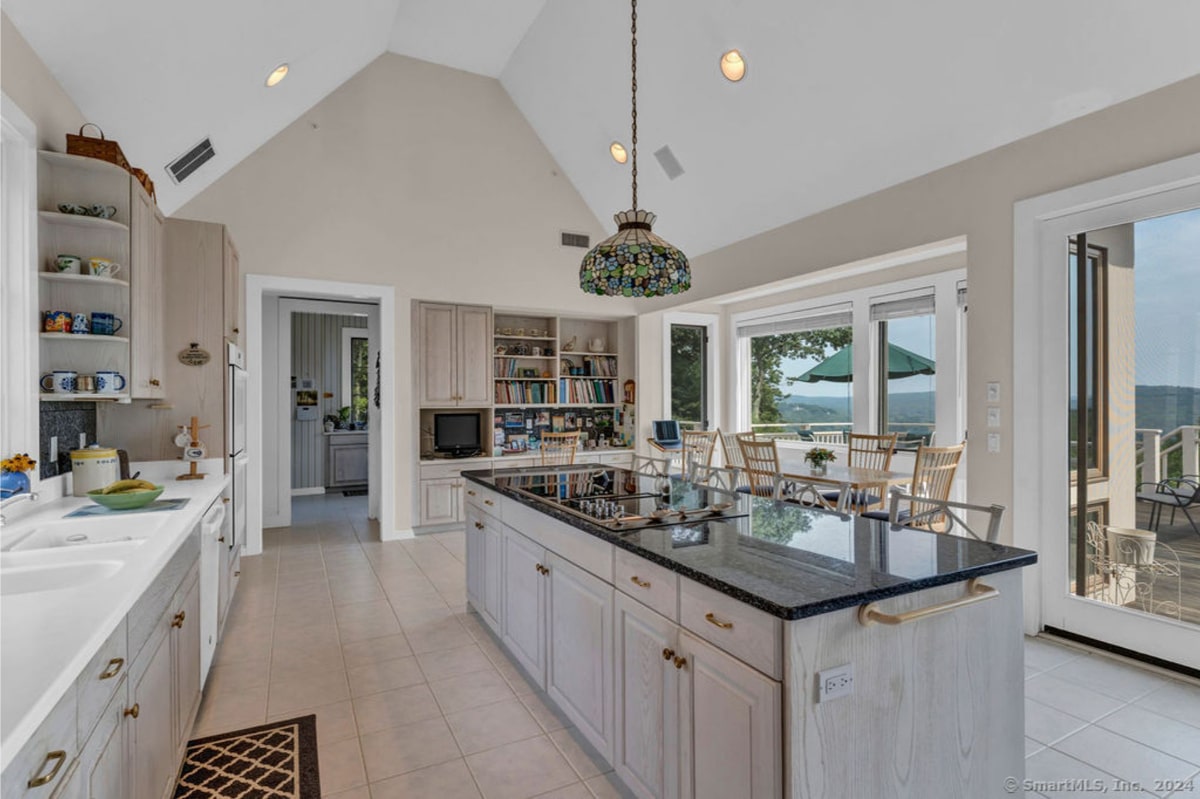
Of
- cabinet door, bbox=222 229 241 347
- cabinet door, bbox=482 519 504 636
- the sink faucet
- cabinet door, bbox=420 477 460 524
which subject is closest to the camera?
the sink faucet

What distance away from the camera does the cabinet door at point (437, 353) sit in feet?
20.0

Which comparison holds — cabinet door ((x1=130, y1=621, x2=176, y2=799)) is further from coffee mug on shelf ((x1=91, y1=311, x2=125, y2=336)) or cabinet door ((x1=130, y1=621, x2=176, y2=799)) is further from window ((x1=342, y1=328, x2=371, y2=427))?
window ((x1=342, y1=328, x2=371, y2=427))

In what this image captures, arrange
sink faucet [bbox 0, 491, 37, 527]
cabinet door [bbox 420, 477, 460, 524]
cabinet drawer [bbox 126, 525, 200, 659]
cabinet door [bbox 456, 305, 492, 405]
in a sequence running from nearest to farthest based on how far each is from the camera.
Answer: cabinet drawer [bbox 126, 525, 200, 659]
sink faucet [bbox 0, 491, 37, 527]
cabinet door [bbox 420, 477, 460, 524]
cabinet door [bbox 456, 305, 492, 405]

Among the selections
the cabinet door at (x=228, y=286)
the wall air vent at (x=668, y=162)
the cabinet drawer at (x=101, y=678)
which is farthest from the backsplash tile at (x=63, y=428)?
the wall air vent at (x=668, y=162)

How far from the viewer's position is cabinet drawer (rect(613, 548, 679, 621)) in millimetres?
1756

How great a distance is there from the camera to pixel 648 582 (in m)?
1.87

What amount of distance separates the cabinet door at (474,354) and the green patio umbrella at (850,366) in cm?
378

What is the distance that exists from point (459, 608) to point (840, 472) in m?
3.01

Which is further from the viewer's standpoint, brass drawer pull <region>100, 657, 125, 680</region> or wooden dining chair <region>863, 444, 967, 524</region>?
wooden dining chair <region>863, 444, 967, 524</region>

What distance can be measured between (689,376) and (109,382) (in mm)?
6299

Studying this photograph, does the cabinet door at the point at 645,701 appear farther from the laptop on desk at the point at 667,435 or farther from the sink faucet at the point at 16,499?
the laptop on desk at the point at 667,435

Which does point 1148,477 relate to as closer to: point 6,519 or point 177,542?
point 177,542

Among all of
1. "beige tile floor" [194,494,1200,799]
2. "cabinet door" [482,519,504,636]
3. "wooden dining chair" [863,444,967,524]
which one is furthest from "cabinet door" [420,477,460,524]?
"wooden dining chair" [863,444,967,524]

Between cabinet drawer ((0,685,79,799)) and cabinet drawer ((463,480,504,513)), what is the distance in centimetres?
207
